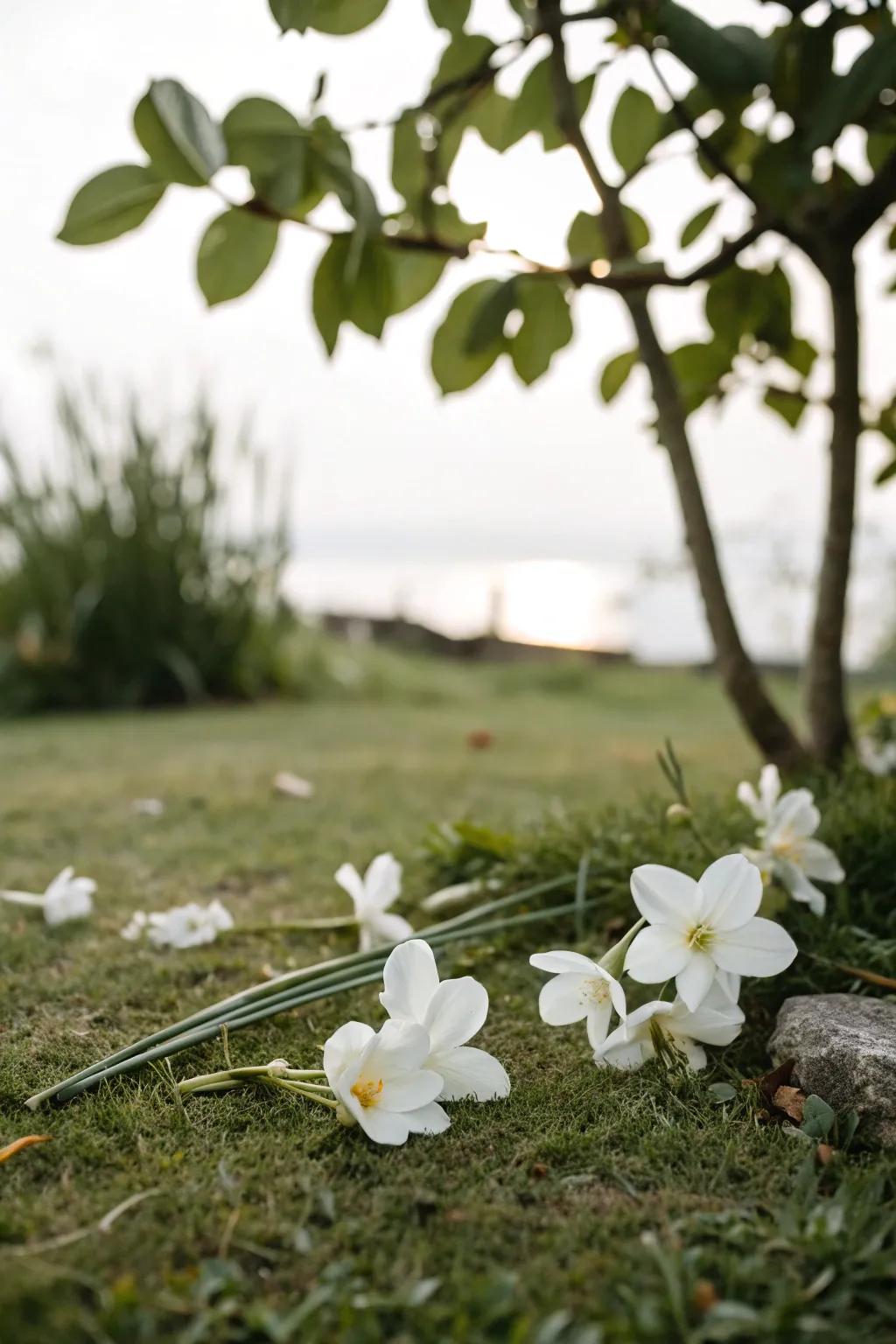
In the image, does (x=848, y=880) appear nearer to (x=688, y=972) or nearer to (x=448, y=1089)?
(x=688, y=972)

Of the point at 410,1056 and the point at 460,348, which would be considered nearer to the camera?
the point at 410,1056

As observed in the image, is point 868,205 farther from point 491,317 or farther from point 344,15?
point 344,15

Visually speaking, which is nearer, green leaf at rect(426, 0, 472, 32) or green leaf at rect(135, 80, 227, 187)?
green leaf at rect(135, 80, 227, 187)

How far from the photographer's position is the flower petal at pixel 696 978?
90 cm

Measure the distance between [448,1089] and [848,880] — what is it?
0.75 m

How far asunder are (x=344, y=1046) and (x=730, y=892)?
0.38 m

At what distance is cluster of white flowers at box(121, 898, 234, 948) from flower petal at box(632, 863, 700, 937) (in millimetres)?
694

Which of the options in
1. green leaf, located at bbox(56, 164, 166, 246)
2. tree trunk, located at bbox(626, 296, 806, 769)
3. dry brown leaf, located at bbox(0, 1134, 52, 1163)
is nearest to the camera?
dry brown leaf, located at bbox(0, 1134, 52, 1163)

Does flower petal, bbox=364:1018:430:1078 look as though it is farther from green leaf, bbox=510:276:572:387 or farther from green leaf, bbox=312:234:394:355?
green leaf, bbox=510:276:572:387

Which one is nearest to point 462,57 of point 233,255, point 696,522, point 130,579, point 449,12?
point 449,12

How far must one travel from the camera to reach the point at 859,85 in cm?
111

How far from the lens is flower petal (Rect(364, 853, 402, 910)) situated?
129 cm

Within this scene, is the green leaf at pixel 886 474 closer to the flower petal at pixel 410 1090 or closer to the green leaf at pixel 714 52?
the green leaf at pixel 714 52

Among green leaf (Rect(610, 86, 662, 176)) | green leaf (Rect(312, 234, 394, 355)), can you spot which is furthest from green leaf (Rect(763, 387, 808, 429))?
green leaf (Rect(312, 234, 394, 355))
